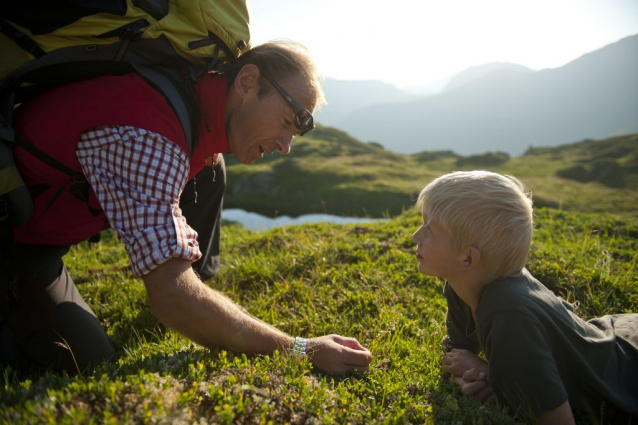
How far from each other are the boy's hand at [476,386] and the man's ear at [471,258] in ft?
2.60

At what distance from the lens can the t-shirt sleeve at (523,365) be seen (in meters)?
2.59

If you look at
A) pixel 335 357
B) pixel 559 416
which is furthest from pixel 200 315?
pixel 559 416

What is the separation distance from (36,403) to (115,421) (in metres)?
0.45

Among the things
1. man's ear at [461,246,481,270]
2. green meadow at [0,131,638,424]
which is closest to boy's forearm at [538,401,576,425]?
green meadow at [0,131,638,424]

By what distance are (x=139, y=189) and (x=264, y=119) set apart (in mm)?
1439

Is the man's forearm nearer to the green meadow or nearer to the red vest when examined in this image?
the green meadow

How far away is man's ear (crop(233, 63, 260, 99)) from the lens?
→ 143 inches

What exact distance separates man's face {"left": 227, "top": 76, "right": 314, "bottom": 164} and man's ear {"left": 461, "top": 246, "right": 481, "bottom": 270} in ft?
5.98

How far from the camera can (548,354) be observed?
8.67 ft

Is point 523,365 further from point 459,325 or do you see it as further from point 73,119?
point 73,119

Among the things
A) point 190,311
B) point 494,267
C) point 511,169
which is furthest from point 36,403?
point 511,169

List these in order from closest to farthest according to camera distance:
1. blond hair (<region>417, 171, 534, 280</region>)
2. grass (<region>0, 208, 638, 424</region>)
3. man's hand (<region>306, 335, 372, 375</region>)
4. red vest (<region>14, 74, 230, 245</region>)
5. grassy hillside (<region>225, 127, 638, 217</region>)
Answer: grass (<region>0, 208, 638, 424</region>)
red vest (<region>14, 74, 230, 245</region>)
blond hair (<region>417, 171, 534, 280</region>)
man's hand (<region>306, 335, 372, 375</region>)
grassy hillside (<region>225, 127, 638, 217</region>)

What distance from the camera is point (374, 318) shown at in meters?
4.38

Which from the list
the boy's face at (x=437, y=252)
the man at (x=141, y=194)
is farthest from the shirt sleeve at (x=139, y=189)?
the boy's face at (x=437, y=252)
